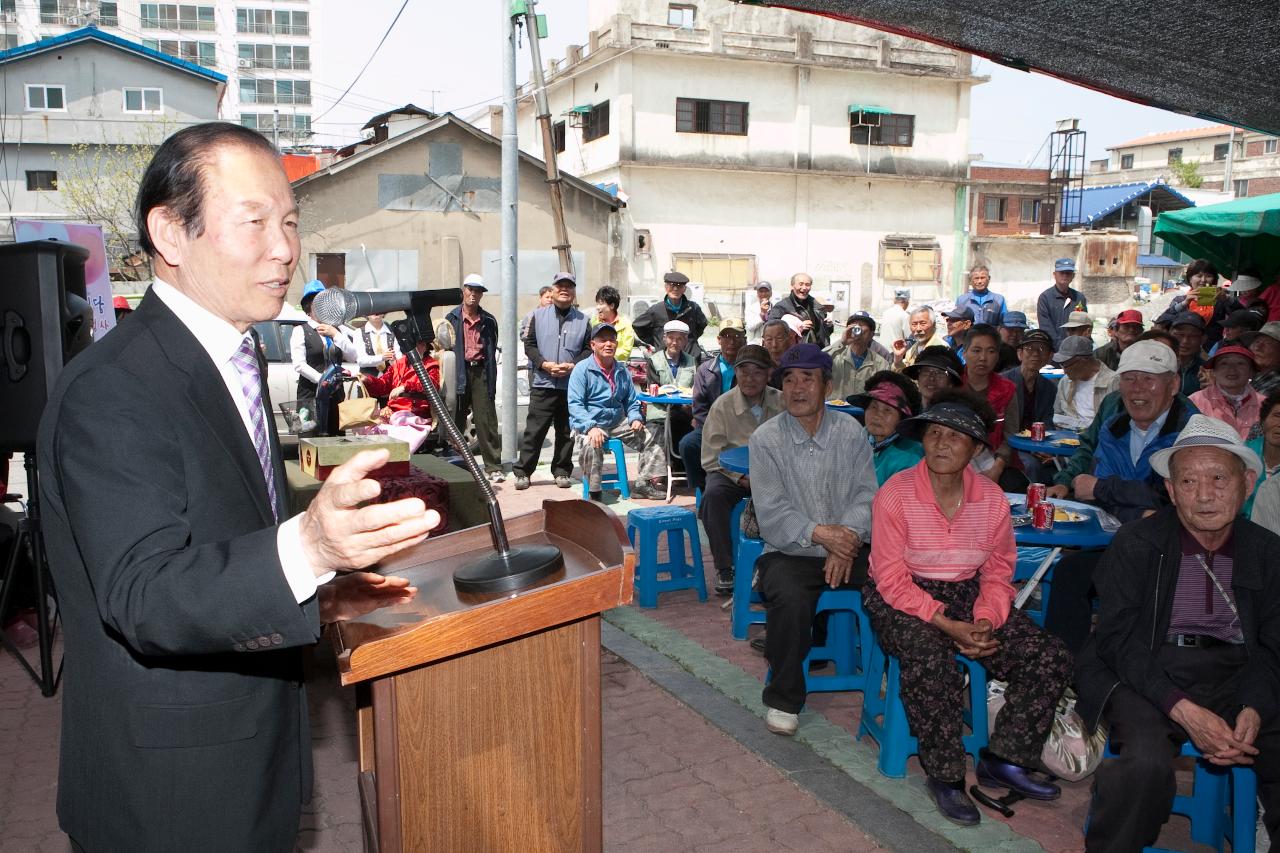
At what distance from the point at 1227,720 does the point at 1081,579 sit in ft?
5.85

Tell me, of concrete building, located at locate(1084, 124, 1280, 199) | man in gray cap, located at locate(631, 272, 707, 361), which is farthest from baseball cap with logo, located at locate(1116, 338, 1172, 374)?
concrete building, located at locate(1084, 124, 1280, 199)

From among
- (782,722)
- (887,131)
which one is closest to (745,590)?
(782,722)

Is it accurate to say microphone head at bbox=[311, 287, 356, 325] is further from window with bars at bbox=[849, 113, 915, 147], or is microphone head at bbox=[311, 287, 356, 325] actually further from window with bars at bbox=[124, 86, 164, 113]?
window with bars at bbox=[124, 86, 164, 113]

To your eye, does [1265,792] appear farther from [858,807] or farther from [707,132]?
[707,132]

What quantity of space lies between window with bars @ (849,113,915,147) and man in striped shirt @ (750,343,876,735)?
1046 inches

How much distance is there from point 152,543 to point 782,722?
3.46 metres

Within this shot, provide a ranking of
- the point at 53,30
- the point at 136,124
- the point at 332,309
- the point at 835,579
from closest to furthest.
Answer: the point at 332,309
the point at 835,579
the point at 136,124
the point at 53,30

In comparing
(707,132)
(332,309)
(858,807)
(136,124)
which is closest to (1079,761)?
(858,807)

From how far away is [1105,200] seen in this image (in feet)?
128

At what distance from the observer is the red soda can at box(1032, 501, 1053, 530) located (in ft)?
15.0

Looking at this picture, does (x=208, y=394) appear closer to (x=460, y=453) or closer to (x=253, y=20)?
(x=460, y=453)

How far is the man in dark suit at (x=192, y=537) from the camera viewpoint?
1243mm

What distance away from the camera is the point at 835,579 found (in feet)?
14.8

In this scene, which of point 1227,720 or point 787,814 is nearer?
point 1227,720
